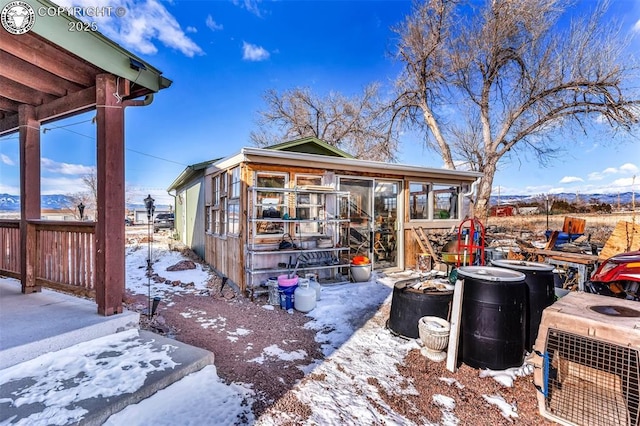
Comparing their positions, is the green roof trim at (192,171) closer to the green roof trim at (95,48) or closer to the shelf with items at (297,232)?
the shelf with items at (297,232)

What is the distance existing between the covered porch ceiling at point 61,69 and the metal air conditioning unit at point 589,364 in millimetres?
4502

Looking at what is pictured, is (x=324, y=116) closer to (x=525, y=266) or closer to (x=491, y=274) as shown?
(x=525, y=266)

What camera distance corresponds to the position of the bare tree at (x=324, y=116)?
18625 mm

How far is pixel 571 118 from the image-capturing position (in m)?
13.1

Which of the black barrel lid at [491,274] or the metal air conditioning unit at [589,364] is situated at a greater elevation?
the black barrel lid at [491,274]

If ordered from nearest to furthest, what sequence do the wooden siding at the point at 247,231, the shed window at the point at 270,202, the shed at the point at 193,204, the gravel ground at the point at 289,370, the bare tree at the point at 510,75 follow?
the gravel ground at the point at 289,370 → the wooden siding at the point at 247,231 → the shed window at the point at 270,202 → the shed at the point at 193,204 → the bare tree at the point at 510,75

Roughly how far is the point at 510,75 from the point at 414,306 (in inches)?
591

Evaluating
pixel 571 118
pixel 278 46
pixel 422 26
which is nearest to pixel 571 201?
pixel 571 118

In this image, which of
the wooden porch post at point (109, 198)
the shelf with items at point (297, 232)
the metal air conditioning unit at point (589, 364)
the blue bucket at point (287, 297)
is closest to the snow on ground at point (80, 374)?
the wooden porch post at point (109, 198)

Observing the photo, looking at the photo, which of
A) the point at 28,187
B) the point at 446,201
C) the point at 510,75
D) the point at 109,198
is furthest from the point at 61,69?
the point at 510,75

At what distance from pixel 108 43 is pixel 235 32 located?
31.6ft

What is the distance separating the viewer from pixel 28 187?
389 centimetres

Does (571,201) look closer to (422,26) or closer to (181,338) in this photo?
(422,26)

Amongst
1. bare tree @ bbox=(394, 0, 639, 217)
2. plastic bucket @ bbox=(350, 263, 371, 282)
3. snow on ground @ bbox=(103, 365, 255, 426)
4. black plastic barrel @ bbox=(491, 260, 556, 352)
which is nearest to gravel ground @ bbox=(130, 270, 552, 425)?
snow on ground @ bbox=(103, 365, 255, 426)
